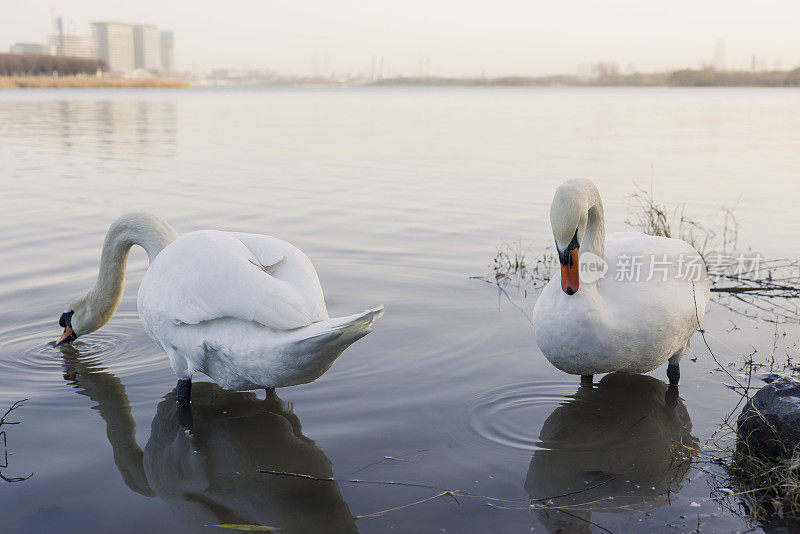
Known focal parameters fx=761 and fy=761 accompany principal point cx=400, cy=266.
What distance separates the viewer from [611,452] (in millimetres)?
4445

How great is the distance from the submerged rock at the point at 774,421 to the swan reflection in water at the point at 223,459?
213cm

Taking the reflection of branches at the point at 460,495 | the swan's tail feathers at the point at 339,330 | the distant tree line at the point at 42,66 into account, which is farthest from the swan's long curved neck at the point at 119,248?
the distant tree line at the point at 42,66

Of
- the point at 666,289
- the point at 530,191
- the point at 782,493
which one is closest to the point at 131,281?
the point at 666,289

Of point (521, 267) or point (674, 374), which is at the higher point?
point (521, 267)

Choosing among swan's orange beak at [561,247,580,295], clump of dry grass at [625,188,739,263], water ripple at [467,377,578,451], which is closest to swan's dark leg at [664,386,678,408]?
water ripple at [467,377,578,451]

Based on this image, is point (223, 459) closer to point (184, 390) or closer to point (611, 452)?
point (184, 390)

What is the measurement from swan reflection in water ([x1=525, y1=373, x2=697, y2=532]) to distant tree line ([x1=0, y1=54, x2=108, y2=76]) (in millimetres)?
134247

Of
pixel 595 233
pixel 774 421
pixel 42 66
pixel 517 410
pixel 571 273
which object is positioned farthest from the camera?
pixel 42 66

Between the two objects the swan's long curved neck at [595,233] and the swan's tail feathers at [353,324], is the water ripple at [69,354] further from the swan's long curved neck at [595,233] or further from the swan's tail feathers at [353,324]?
the swan's long curved neck at [595,233]

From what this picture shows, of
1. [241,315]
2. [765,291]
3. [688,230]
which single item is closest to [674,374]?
[765,291]

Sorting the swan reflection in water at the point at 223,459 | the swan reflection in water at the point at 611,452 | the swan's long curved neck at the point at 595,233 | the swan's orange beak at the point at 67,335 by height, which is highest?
the swan's long curved neck at the point at 595,233

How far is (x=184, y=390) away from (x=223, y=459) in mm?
744

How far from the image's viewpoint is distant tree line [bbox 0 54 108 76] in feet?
400

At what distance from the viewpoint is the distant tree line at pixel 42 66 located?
121938 millimetres
